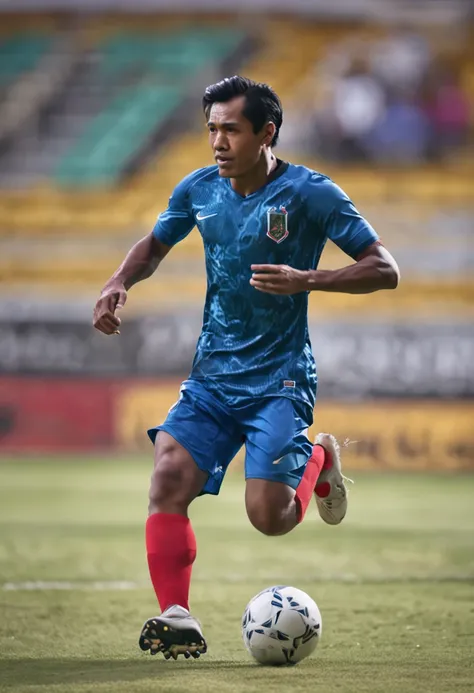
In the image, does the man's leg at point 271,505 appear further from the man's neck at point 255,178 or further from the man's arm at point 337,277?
the man's neck at point 255,178

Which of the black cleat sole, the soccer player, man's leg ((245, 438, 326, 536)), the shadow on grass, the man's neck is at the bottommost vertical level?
the shadow on grass

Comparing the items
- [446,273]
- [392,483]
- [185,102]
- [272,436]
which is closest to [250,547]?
[272,436]

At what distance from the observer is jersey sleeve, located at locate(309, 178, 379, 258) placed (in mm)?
4699

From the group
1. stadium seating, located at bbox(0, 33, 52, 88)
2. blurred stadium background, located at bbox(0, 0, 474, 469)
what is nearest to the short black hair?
blurred stadium background, located at bbox(0, 0, 474, 469)

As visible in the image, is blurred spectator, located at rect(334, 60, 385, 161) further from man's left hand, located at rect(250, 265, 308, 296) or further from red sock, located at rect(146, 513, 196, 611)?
red sock, located at rect(146, 513, 196, 611)

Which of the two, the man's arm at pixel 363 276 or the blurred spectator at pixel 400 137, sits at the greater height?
the blurred spectator at pixel 400 137

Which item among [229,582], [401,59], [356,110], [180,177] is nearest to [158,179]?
[180,177]

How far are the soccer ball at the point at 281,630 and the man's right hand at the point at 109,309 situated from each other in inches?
44.6

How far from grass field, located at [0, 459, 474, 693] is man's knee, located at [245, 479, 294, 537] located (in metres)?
0.48

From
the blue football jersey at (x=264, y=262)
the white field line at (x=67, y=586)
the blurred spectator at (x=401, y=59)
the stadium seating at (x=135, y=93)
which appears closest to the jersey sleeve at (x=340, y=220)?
the blue football jersey at (x=264, y=262)

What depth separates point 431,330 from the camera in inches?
569

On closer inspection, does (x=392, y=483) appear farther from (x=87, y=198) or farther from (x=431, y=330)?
(x=87, y=198)

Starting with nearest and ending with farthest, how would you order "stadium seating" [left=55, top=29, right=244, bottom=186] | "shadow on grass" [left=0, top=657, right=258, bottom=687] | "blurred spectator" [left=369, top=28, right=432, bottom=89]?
"shadow on grass" [left=0, top=657, right=258, bottom=687] → "stadium seating" [left=55, top=29, right=244, bottom=186] → "blurred spectator" [left=369, top=28, right=432, bottom=89]

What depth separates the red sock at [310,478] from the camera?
16.0ft
